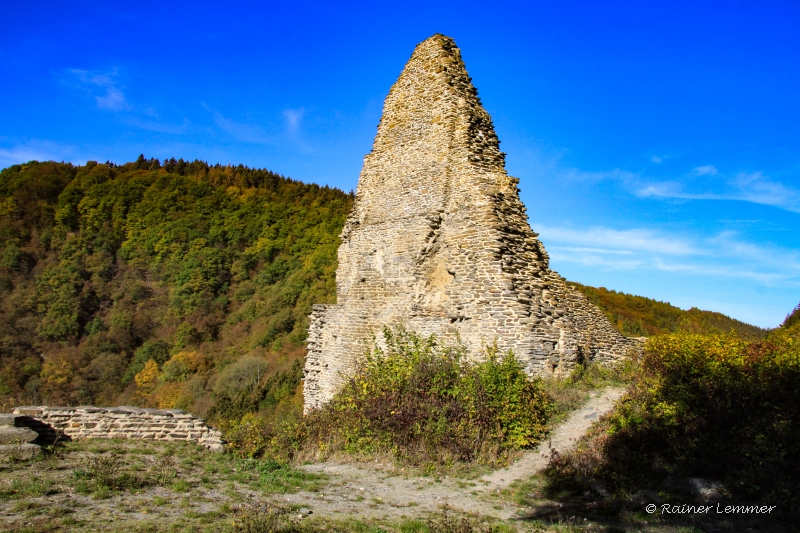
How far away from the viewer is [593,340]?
10570 mm

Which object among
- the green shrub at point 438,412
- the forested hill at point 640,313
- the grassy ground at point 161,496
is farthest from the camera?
the forested hill at point 640,313

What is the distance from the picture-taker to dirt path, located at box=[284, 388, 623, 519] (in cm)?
550

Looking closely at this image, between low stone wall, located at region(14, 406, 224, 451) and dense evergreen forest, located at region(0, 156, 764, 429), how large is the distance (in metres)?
18.2

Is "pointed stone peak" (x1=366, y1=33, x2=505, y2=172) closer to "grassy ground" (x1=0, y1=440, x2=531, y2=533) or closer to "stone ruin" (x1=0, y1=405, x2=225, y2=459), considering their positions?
"stone ruin" (x1=0, y1=405, x2=225, y2=459)

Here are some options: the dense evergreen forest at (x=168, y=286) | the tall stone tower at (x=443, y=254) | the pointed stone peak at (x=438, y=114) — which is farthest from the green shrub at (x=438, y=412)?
the dense evergreen forest at (x=168, y=286)

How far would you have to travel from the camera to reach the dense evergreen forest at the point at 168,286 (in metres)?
32.6

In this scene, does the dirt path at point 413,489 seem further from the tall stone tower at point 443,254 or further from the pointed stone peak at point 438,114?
the pointed stone peak at point 438,114

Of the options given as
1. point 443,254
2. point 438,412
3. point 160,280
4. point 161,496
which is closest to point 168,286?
point 160,280

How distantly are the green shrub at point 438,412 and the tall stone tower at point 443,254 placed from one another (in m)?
1.02

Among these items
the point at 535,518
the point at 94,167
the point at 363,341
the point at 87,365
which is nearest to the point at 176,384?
the point at 87,365

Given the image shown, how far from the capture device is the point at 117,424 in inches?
335

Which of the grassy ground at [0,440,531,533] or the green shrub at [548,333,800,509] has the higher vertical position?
the green shrub at [548,333,800,509]

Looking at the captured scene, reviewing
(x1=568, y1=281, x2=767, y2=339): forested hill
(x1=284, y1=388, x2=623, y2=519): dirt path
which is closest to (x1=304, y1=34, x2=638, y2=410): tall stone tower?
(x1=284, y1=388, x2=623, y2=519): dirt path

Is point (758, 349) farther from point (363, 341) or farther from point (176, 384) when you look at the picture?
point (176, 384)
